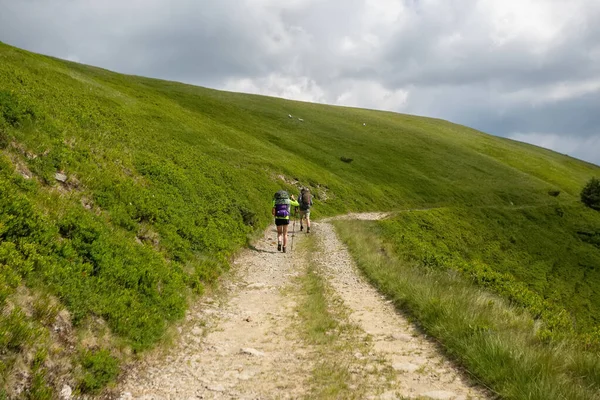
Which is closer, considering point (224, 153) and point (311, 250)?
point (311, 250)

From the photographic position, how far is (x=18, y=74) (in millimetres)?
26703

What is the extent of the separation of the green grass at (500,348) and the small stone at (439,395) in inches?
27.3

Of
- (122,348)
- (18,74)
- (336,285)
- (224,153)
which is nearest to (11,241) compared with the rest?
(122,348)

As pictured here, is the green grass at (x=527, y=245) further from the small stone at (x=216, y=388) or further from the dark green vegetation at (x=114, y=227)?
the small stone at (x=216, y=388)

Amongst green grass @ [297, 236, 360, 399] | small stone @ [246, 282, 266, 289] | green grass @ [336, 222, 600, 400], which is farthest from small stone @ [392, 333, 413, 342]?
small stone @ [246, 282, 266, 289]

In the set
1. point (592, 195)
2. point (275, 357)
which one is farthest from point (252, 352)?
point (592, 195)

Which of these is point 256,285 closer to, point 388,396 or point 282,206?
point 282,206

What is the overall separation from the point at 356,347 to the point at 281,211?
11514mm

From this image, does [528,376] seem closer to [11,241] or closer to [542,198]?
[11,241]

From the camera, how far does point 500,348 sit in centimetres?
693

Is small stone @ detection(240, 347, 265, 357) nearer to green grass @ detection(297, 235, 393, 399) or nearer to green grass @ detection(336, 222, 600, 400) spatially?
green grass @ detection(297, 235, 393, 399)

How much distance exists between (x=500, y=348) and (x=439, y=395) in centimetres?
168

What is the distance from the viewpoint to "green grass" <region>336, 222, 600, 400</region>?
5941 millimetres

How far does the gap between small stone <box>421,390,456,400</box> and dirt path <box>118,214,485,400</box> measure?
0.02 m
